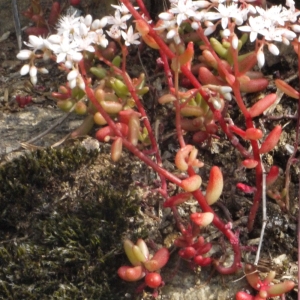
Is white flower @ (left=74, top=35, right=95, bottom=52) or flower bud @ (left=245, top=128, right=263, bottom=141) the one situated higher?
white flower @ (left=74, top=35, right=95, bottom=52)

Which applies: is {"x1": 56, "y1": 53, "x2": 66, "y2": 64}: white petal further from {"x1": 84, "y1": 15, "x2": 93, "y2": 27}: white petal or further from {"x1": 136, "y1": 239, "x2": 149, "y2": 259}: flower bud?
{"x1": 136, "y1": 239, "x2": 149, "y2": 259}: flower bud

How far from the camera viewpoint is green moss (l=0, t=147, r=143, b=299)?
6.39 ft

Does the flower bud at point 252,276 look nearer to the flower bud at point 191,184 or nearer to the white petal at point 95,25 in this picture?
the flower bud at point 191,184

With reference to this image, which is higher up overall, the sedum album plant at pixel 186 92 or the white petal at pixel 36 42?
the white petal at pixel 36 42

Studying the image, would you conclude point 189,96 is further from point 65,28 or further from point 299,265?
point 299,265

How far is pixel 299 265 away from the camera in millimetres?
1832

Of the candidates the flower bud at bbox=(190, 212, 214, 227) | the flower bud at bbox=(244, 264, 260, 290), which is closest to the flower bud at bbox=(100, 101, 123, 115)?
the flower bud at bbox=(190, 212, 214, 227)

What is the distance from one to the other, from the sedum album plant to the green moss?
132 mm

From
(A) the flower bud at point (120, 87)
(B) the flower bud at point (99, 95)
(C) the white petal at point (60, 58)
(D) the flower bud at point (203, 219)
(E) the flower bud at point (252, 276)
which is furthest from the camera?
(A) the flower bud at point (120, 87)

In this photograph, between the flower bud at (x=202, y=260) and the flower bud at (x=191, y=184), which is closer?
the flower bud at (x=191, y=184)

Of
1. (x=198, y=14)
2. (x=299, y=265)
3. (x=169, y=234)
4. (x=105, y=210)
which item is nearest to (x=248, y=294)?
(x=299, y=265)

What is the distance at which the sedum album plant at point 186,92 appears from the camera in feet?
5.59

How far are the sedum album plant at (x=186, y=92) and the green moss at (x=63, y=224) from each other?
5.2 inches

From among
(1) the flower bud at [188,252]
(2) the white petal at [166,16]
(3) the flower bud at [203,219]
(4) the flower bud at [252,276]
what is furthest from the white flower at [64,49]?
(4) the flower bud at [252,276]
